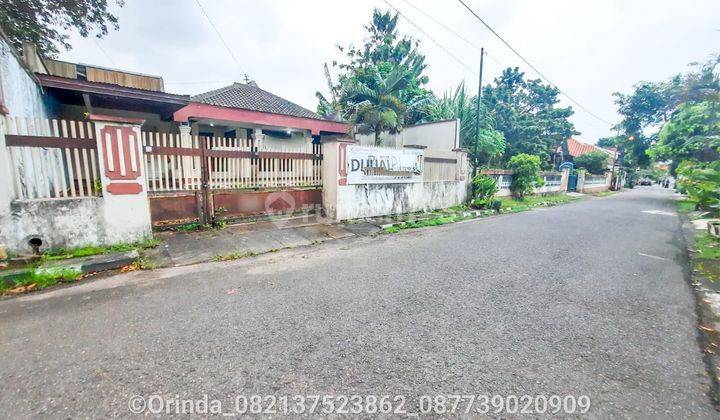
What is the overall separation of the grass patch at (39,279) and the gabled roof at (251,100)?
9.52m

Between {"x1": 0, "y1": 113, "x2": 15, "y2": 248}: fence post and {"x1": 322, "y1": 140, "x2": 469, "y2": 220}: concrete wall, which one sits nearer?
{"x1": 0, "y1": 113, "x2": 15, "y2": 248}: fence post

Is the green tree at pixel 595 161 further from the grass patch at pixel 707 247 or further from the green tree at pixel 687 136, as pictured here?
the grass patch at pixel 707 247

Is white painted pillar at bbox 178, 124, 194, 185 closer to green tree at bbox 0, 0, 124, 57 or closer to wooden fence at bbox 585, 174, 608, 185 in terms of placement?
green tree at bbox 0, 0, 124, 57

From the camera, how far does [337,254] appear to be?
5.26 metres

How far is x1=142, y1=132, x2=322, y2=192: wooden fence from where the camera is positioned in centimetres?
590

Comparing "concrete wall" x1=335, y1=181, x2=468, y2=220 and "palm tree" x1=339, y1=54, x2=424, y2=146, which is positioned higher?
"palm tree" x1=339, y1=54, x2=424, y2=146

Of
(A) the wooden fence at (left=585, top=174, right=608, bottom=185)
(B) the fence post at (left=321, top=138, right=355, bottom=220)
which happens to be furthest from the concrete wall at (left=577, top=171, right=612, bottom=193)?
(B) the fence post at (left=321, top=138, right=355, bottom=220)

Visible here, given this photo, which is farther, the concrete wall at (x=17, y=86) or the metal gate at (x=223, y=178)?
the metal gate at (x=223, y=178)

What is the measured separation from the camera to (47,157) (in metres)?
4.65

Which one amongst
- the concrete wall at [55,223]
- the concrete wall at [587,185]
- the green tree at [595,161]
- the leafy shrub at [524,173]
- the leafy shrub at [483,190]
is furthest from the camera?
the green tree at [595,161]

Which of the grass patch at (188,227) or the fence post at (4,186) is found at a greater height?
the fence post at (4,186)

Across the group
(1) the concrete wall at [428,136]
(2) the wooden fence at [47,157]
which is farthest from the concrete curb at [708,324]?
(1) the concrete wall at [428,136]

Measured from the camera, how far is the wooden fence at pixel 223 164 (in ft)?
19.4

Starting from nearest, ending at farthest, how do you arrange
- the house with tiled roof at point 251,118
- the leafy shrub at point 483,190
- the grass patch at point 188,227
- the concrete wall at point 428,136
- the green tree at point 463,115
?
the grass patch at point 188,227, the leafy shrub at point 483,190, the house with tiled roof at point 251,118, the concrete wall at point 428,136, the green tree at point 463,115
